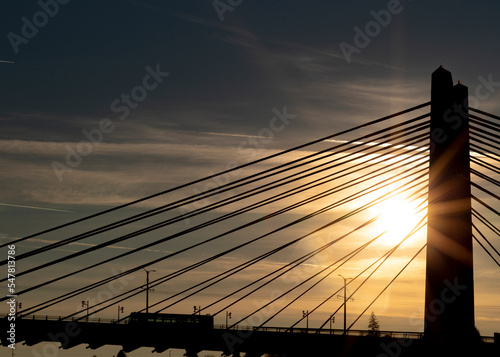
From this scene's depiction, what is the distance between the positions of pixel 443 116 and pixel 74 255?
45.1ft

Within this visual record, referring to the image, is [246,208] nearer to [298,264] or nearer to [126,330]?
[298,264]

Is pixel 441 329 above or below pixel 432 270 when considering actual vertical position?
below

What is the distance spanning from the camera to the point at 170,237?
93.4 feet

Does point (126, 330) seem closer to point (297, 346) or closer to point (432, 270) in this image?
point (297, 346)

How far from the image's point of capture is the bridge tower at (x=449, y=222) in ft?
95.0

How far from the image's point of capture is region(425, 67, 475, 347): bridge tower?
29.0 metres

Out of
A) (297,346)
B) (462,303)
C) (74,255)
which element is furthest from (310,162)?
(297,346)

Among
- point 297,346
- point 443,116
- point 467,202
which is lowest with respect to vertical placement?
point 297,346

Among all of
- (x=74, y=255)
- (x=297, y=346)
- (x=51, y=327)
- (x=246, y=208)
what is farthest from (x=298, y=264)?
(x=51, y=327)

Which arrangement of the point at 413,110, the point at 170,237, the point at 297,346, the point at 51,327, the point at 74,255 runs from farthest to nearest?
the point at 51,327, the point at 297,346, the point at 413,110, the point at 170,237, the point at 74,255

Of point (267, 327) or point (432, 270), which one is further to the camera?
point (267, 327)

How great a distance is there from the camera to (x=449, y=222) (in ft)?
96.9

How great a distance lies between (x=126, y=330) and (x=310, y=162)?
37419mm

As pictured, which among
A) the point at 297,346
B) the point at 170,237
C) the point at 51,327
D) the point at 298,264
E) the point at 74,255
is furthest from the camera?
the point at 51,327
